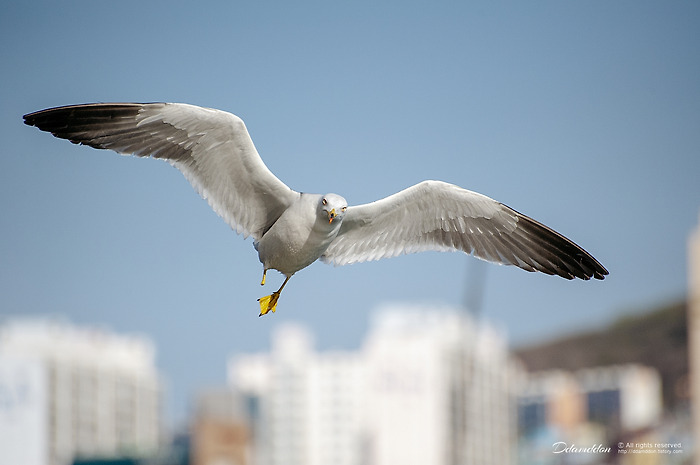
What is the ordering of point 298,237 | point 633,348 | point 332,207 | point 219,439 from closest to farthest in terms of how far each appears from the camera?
point 332,207, point 298,237, point 219,439, point 633,348

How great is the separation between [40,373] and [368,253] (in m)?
70.4

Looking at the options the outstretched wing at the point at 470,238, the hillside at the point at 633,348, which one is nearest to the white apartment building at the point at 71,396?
the hillside at the point at 633,348

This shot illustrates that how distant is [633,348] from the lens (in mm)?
127938

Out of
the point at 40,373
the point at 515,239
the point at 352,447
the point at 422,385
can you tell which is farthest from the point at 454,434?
the point at 515,239

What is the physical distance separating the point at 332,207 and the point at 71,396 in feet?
288

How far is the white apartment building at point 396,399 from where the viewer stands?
74812 mm

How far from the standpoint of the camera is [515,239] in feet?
37.9

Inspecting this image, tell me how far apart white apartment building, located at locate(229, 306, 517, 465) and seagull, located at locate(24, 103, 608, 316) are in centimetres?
6347

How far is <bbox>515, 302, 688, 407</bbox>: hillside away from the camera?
378 ft

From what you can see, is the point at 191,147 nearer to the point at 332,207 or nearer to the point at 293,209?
the point at 293,209

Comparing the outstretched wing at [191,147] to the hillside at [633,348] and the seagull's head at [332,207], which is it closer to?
the seagull's head at [332,207]

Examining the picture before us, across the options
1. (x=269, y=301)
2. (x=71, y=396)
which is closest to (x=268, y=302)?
(x=269, y=301)

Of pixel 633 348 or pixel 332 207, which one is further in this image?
pixel 633 348

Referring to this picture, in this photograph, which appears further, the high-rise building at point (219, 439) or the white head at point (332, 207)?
the high-rise building at point (219, 439)
